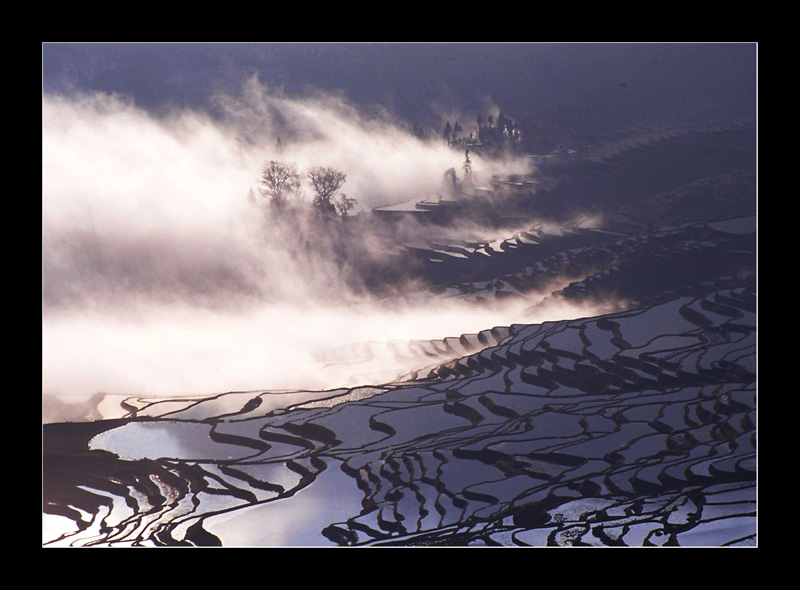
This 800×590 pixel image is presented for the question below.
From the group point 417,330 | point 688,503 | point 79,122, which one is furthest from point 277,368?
point 688,503

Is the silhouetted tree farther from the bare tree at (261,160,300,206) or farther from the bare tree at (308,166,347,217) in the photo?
the bare tree at (261,160,300,206)

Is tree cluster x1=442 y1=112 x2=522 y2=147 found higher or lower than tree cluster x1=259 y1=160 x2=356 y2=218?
higher

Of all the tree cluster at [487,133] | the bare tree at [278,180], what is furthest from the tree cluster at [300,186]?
the tree cluster at [487,133]

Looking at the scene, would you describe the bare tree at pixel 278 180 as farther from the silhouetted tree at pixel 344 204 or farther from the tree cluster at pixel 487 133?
the tree cluster at pixel 487 133

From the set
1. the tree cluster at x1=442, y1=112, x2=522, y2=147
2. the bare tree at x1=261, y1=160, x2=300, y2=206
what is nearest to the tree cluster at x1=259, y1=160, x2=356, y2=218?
the bare tree at x1=261, y1=160, x2=300, y2=206

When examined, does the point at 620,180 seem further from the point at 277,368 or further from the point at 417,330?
the point at 277,368

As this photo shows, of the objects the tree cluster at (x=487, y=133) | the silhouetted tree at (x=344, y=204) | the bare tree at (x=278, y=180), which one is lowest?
the silhouetted tree at (x=344, y=204)
